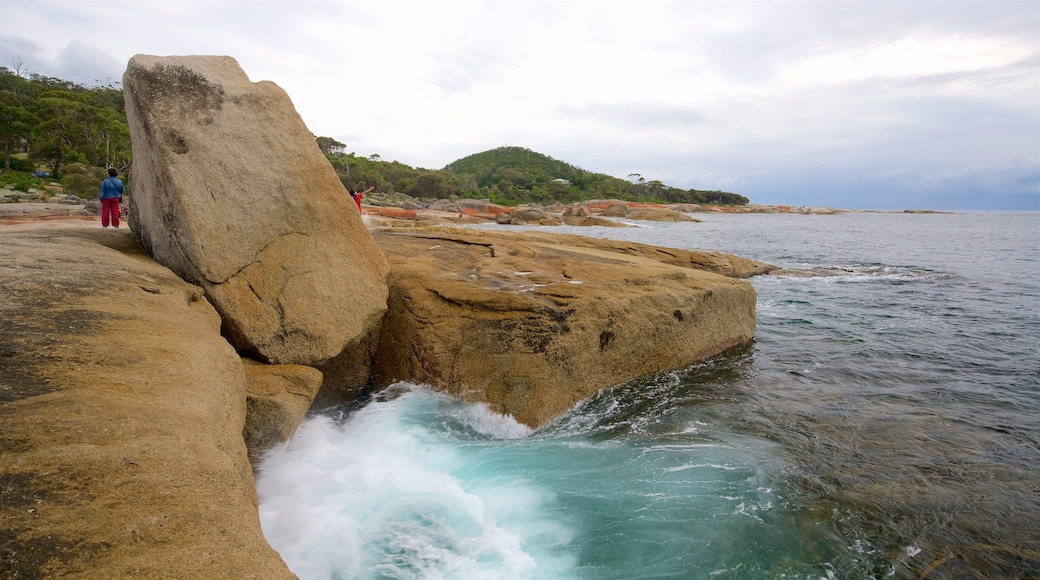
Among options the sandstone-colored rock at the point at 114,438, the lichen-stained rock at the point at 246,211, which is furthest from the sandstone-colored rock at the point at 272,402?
the sandstone-colored rock at the point at 114,438

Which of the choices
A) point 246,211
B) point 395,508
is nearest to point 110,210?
point 246,211

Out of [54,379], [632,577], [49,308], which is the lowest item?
[632,577]

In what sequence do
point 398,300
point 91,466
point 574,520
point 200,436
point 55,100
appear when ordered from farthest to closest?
point 55,100
point 398,300
point 574,520
point 200,436
point 91,466

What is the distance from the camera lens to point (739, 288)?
9.93 meters

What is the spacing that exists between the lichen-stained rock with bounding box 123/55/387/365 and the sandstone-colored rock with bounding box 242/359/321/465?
39 centimetres

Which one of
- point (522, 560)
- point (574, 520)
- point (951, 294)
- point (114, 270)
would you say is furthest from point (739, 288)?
point (951, 294)

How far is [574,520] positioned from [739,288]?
20.8 ft

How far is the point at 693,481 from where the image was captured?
5598 mm

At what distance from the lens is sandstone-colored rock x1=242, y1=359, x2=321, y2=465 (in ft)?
16.6

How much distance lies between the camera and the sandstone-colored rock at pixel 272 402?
5.06 metres

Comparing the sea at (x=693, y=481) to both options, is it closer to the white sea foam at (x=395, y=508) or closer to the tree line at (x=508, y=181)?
the white sea foam at (x=395, y=508)

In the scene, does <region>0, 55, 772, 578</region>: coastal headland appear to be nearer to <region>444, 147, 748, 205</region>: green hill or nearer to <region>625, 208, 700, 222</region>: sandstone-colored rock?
<region>625, 208, 700, 222</region>: sandstone-colored rock

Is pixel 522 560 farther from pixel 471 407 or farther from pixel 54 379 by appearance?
pixel 54 379

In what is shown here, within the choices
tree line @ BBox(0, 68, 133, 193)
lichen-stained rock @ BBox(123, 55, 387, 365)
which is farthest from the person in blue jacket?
tree line @ BBox(0, 68, 133, 193)
